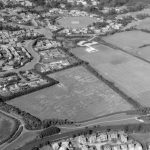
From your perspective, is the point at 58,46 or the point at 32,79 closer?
the point at 32,79

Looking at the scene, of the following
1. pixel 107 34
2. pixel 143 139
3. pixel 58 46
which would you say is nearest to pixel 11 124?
pixel 143 139

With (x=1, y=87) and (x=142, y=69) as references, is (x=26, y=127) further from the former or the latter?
(x=142, y=69)

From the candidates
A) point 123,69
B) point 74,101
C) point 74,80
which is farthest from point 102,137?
point 123,69

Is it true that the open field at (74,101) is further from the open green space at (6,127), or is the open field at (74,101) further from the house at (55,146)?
the house at (55,146)

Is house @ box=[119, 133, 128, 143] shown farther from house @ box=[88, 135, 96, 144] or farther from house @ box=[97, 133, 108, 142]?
house @ box=[88, 135, 96, 144]

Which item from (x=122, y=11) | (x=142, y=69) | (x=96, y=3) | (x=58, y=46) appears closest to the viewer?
(x=142, y=69)

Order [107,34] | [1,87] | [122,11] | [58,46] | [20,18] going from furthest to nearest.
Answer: [122,11] < [20,18] < [107,34] < [58,46] < [1,87]

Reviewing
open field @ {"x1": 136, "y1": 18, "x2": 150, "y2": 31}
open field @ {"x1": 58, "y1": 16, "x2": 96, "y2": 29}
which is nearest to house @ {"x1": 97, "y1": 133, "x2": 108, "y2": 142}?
open field @ {"x1": 136, "y1": 18, "x2": 150, "y2": 31}
